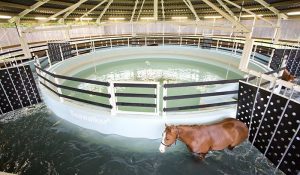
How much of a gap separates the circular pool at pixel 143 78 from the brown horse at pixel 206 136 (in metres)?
0.46

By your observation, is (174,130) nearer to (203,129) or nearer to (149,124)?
(203,129)

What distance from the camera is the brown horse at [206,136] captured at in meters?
3.06

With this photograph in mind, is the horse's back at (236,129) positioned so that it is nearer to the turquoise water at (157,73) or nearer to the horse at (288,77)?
the turquoise water at (157,73)

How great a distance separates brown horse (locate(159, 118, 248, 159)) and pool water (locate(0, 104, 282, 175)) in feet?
0.95

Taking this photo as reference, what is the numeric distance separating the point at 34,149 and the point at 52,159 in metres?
0.65

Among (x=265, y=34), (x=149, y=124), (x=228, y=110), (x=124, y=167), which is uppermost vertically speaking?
(x=265, y=34)

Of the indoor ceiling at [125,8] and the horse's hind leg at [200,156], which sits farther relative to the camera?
the indoor ceiling at [125,8]

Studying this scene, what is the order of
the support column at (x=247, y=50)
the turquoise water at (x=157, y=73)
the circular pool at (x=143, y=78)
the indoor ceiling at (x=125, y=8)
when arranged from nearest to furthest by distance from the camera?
the circular pool at (x=143, y=78), the support column at (x=247, y=50), the indoor ceiling at (x=125, y=8), the turquoise water at (x=157, y=73)

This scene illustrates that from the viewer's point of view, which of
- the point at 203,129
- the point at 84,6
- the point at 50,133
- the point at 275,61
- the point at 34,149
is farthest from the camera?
the point at 84,6

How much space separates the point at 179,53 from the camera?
13266mm

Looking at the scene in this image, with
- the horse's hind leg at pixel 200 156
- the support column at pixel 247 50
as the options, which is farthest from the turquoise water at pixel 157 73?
the horse's hind leg at pixel 200 156

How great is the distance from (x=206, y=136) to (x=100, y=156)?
7.33 feet

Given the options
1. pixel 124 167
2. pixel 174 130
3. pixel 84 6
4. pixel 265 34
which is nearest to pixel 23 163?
pixel 124 167

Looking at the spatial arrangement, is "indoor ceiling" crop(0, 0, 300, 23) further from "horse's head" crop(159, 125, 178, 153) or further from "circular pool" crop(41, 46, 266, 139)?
"horse's head" crop(159, 125, 178, 153)
